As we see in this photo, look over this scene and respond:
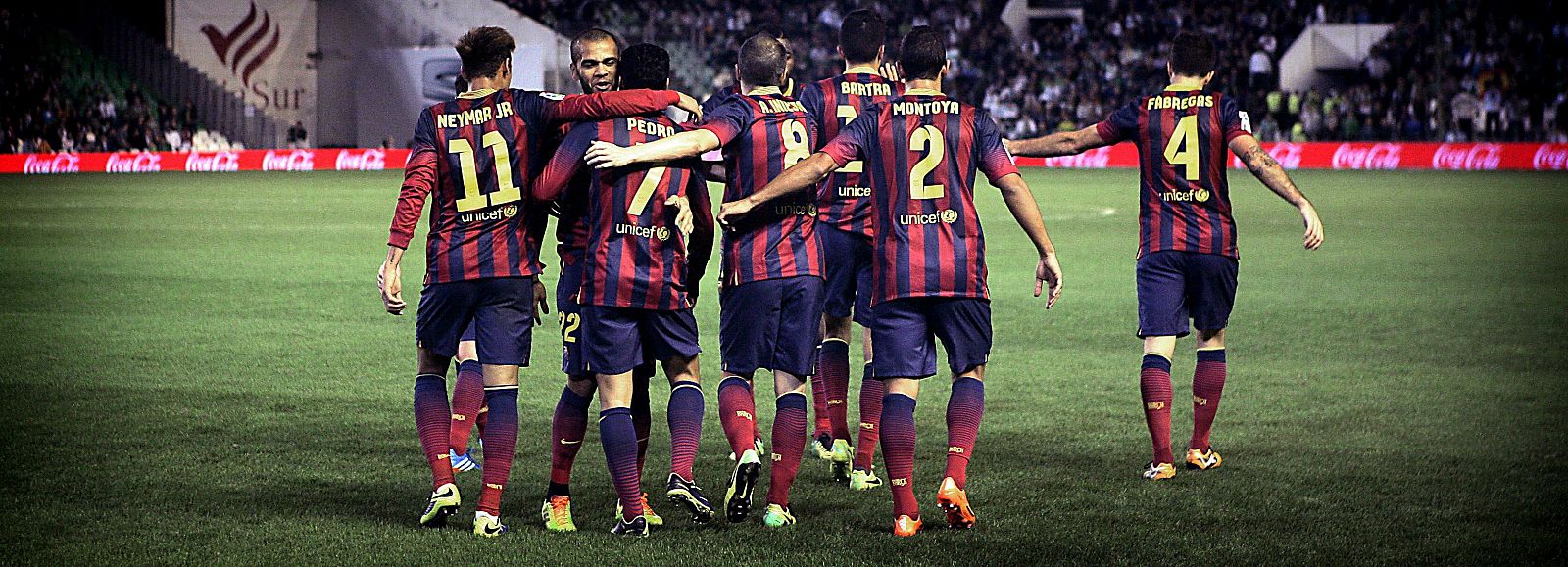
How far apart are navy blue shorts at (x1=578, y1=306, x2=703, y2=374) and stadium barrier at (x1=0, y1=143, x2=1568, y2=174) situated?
90.8ft

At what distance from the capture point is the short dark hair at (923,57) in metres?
5.87

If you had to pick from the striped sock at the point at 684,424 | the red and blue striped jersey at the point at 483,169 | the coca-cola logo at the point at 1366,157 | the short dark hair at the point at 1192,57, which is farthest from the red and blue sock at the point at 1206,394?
the coca-cola logo at the point at 1366,157

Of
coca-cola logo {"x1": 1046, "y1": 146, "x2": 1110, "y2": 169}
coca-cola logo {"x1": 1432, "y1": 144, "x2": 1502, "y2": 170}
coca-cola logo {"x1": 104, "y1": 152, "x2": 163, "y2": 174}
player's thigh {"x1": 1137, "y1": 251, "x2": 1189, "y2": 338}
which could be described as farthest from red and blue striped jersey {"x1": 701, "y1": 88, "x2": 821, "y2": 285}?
coca-cola logo {"x1": 104, "y1": 152, "x2": 163, "y2": 174}

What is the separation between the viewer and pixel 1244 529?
5.99 meters

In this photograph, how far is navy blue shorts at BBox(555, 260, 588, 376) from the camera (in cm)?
595

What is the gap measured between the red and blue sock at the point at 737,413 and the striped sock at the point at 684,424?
0.13m

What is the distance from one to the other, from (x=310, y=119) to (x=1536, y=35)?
101ft

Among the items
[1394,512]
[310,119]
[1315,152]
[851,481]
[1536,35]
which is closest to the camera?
[1394,512]

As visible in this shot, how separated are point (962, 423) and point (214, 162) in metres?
34.6

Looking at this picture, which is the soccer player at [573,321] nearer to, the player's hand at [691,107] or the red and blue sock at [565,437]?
the red and blue sock at [565,437]

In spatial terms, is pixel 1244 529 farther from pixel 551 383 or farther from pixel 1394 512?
pixel 551 383

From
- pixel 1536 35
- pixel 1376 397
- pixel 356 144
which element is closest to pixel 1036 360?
pixel 1376 397

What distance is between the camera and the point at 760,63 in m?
6.10

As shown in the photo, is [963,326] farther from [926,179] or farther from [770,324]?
[770,324]
